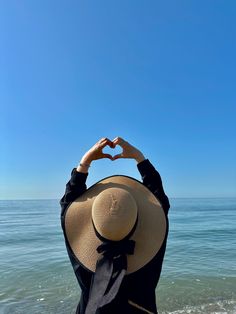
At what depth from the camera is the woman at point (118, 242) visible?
65.1 inches

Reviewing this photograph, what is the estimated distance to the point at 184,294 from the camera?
25.8 ft

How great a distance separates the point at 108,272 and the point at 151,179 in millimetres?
661

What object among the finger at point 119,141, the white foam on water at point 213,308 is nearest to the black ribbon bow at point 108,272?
the finger at point 119,141

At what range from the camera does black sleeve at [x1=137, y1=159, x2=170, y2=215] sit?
81.1 inches

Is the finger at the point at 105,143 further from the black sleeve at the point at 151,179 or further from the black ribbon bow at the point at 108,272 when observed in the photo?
the black ribbon bow at the point at 108,272

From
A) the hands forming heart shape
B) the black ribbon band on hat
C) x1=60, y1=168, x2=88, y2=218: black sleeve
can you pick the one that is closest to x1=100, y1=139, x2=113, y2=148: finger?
the hands forming heart shape

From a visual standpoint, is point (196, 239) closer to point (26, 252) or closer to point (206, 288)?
point (26, 252)

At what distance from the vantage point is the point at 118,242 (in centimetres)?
172

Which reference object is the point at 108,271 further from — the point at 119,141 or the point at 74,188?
the point at 119,141

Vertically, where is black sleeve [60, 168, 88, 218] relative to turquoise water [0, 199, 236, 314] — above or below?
above

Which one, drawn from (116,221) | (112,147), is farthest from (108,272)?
(112,147)

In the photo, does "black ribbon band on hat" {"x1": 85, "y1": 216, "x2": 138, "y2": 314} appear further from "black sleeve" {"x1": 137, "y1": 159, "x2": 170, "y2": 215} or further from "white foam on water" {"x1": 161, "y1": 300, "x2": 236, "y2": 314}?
"white foam on water" {"x1": 161, "y1": 300, "x2": 236, "y2": 314}

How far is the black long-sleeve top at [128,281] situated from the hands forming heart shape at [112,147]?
12 cm

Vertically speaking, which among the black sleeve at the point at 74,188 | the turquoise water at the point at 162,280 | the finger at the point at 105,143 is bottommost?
the turquoise water at the point at 162,280
